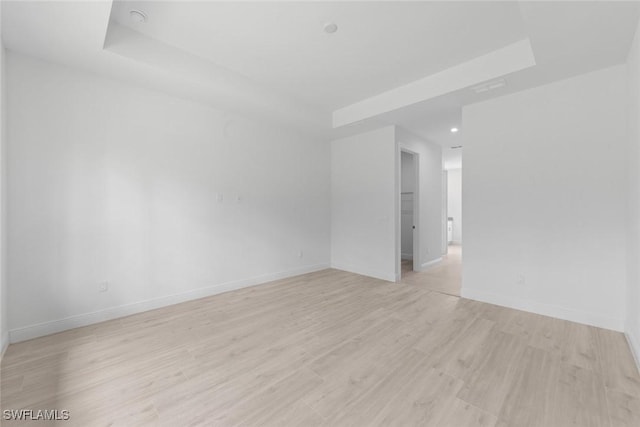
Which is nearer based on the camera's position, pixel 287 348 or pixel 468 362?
pixel 468 362

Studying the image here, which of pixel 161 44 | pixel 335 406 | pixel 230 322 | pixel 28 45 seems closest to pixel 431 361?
pixel 335 406

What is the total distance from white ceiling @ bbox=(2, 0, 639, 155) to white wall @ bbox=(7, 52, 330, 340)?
1.12 ft

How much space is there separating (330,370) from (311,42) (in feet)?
9.96

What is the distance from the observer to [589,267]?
272cm

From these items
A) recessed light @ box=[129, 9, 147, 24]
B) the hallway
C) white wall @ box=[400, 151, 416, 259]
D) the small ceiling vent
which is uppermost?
recessed light @ box=[129, 9, 147, 24]

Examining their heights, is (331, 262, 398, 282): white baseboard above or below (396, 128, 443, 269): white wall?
below

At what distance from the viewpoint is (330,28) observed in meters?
2.42

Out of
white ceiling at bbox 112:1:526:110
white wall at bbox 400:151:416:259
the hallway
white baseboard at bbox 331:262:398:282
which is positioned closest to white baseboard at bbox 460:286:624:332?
the hallway

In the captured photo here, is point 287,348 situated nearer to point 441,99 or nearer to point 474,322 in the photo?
point 474,322

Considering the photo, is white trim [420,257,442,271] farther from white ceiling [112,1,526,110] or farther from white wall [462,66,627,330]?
white ceiling [112,1,526,110]

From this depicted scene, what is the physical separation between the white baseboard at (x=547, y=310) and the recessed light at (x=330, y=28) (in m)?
3.53

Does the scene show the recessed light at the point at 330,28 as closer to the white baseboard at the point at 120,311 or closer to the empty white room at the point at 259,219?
the empty white room at the point at 259,219

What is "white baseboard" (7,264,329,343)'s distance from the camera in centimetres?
245

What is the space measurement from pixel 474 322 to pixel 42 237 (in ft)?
14.7
